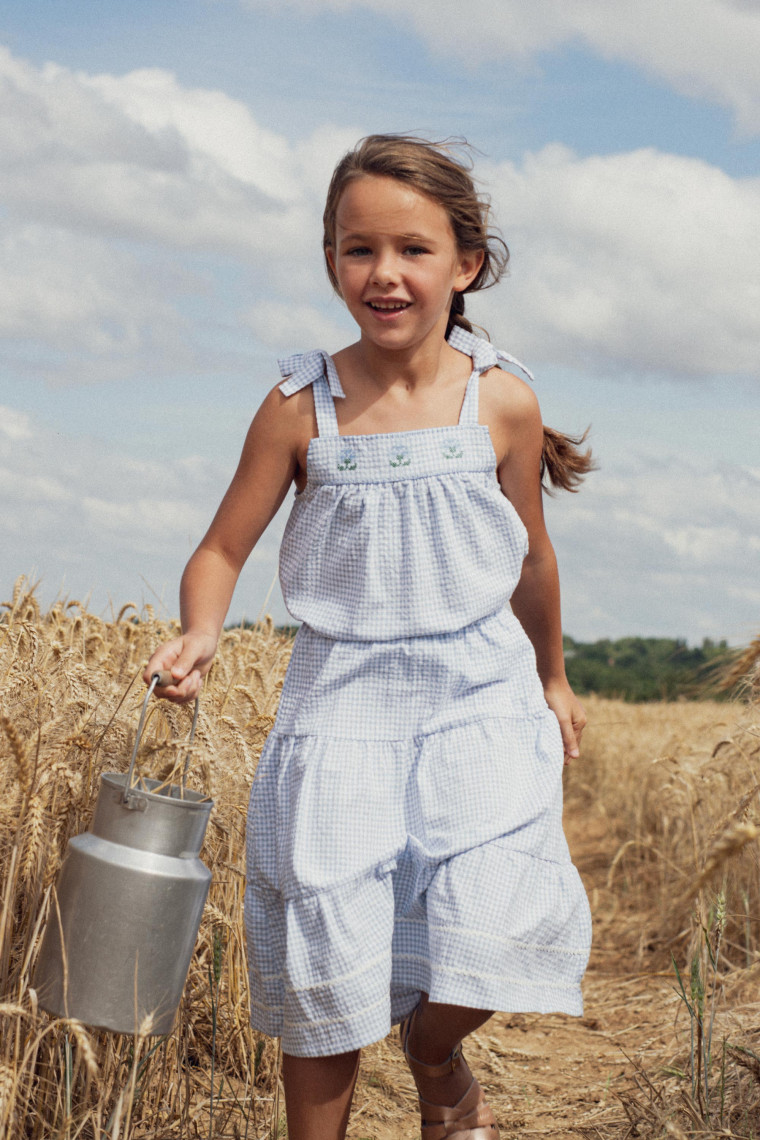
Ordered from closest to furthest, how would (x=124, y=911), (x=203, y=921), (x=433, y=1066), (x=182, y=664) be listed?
(x=124, y=911) → (x=182, y=664) → (x=433, y=1066) → (x=203, y=921)

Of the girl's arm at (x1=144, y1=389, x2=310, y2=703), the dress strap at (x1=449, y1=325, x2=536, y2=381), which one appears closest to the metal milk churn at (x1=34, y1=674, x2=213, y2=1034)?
the girl's arm at (x1=144, y1=389, x2=310, y2=703)

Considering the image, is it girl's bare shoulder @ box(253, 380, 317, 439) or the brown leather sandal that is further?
girl's bare shoulder @ box(253, 380, 317, 439)

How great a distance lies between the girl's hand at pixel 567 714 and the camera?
2.49 meters

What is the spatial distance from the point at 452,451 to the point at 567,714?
2.11 ft

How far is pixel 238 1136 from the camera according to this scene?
2.41m

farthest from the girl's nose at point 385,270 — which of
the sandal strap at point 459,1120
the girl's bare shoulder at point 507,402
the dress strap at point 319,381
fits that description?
the sandal strap at point 459,1120

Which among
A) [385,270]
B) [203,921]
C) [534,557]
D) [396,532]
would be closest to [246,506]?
[396,532]

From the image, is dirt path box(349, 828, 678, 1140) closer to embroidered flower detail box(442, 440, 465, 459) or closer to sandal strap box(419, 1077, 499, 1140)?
sandal strap box(419, 1077, 499, 1140)

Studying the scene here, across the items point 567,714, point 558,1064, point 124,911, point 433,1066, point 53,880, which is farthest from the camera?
point 558,1064

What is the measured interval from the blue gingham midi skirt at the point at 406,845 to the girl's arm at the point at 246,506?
20 centimetres

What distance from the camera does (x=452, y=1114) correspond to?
2184 mm

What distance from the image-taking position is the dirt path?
9.80ft

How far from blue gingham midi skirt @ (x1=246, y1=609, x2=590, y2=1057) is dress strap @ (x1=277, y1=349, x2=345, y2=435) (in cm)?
42

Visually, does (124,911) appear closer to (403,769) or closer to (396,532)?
(403,769)
